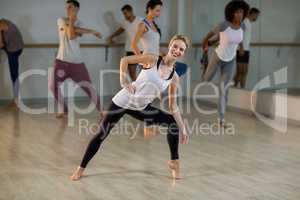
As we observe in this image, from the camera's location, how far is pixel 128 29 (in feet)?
28.7

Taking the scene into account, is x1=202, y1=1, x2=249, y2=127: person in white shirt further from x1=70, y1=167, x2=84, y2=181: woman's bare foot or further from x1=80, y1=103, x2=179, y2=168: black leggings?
x1=70, y1=167, x2=84, y2=181: woman's bare foot

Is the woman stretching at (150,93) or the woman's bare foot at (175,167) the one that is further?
the woman's bare foot at (175,167)

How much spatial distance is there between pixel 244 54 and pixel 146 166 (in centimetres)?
358

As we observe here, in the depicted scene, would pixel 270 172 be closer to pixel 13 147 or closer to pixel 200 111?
pixel 13 147

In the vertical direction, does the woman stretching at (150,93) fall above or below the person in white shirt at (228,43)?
below

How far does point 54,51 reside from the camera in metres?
8.70

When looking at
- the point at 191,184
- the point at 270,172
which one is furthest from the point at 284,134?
the point at 191,184

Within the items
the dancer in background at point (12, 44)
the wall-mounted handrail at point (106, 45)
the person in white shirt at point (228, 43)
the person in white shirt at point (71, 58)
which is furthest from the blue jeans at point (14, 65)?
the person in white shirt at point (228, 43)

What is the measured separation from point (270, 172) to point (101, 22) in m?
4.88

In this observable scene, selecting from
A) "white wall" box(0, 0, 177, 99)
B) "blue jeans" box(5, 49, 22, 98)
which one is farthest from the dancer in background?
"white wall" box(0, 0, 177, 99)

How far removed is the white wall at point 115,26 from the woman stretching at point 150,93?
11.9ft

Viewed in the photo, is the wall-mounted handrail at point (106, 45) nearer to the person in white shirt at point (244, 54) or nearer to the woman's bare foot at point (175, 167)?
the person in white shirt at point (244, 54)

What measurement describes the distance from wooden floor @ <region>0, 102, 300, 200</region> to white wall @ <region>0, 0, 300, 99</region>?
1448mm

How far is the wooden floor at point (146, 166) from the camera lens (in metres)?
4.10
